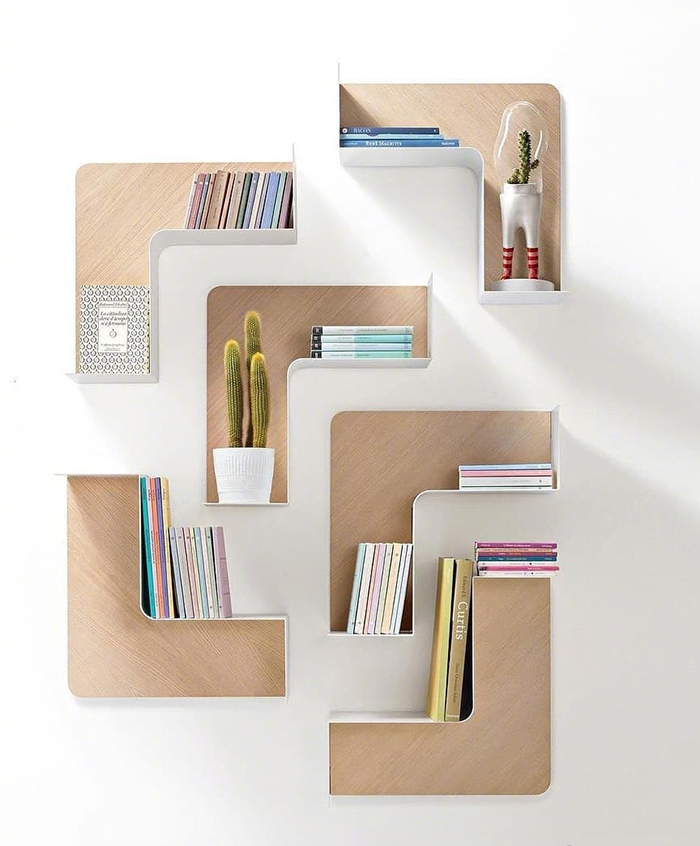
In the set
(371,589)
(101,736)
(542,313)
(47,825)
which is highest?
Answer: (542,313)

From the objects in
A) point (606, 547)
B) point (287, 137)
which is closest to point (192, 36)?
point (287, 137)

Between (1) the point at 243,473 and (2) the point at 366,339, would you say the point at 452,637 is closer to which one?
(1) the point at 243,473

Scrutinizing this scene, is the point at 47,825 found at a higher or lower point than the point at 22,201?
lower

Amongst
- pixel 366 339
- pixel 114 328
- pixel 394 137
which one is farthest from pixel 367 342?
pixel 114 328

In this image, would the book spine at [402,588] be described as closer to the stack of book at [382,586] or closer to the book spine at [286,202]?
the stack of book at [382,586]

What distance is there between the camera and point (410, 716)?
92.4 inches

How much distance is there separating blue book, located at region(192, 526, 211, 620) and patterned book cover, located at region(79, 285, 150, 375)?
A: 0.40 meters

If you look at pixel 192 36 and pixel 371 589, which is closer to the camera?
pixel 371 589

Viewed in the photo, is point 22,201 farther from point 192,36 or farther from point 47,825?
point 47,825

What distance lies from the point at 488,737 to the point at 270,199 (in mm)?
1345

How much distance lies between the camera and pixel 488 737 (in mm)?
2295

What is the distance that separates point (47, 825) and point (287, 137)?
5.76 feet

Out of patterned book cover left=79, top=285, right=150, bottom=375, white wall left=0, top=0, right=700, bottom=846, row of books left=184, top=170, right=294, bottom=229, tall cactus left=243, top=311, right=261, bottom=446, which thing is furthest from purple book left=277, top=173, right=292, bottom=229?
patterned book cover left=79, top=285, right=150, bottom=375

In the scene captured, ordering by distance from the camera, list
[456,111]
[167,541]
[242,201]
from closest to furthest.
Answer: [167,541] < [242,201] < [456,111]
